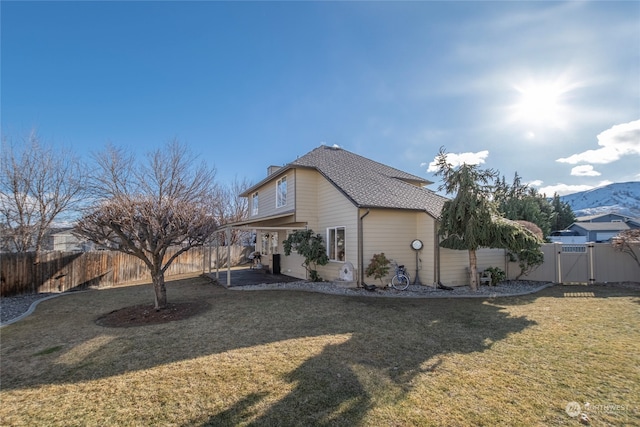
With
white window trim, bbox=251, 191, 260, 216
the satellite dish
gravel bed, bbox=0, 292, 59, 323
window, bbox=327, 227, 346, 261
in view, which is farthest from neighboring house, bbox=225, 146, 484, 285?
gravel bed, bbox=0, 292, 59, 323

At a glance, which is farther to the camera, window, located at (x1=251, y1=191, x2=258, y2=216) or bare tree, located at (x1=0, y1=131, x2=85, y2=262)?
window, located at (x1=251, y1=191, x2=258, y2=216)

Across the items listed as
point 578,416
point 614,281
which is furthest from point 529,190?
point 578,416

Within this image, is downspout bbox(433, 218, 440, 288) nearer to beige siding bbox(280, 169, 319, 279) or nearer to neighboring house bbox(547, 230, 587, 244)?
beige siding bbox(280, 169, 319, 279)

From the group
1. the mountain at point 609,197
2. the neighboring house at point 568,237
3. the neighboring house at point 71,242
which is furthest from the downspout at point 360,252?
the mountain at point 609,197

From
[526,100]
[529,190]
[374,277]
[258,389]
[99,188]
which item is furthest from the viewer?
[529,190]

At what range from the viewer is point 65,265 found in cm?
1282

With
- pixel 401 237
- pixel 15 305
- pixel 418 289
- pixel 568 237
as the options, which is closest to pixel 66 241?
pixel 15 305

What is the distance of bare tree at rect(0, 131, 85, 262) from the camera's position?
1302 cm

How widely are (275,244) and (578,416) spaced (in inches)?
597

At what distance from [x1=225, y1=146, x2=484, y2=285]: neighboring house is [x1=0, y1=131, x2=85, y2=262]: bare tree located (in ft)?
31.7

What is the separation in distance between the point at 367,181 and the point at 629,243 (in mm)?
10716

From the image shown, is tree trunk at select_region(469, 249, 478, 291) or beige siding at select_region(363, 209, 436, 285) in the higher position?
beige siding at select_region(363, 209, 436, 285)

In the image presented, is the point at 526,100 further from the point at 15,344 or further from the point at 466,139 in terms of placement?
the point at 15,344

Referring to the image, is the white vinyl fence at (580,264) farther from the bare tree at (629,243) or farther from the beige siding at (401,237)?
the beige siding at (401,237)
